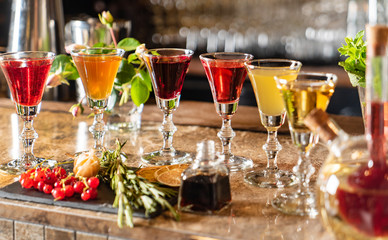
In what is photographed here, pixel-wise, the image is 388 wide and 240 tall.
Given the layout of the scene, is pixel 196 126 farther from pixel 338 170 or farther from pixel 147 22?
pixel 147 22

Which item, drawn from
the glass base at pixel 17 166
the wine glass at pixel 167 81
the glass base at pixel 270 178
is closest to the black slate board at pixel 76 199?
the glass base at pixel 17 166

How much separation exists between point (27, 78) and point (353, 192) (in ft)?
3.16

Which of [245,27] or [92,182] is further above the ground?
[245,27]

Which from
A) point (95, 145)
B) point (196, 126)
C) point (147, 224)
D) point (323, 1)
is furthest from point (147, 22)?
point (147, 224)

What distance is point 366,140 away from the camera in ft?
3.07

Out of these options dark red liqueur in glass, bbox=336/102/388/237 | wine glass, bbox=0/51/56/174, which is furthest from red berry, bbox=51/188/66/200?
dark red liqueur in glass, bbox=336/102/388/237

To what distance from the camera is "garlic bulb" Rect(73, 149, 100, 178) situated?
1346mm

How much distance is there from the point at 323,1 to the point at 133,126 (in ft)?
10.1

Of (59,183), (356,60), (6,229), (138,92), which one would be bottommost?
(6,229)

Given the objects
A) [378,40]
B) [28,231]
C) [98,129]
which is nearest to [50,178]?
[28,231]

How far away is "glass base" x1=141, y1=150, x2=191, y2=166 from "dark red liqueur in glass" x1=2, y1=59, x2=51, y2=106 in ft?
1.21

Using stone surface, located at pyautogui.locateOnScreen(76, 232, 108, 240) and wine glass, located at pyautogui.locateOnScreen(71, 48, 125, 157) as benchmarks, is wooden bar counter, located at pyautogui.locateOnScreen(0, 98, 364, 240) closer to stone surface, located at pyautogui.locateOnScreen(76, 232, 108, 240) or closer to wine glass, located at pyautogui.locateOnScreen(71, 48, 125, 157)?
stone surface, located at pyautogui.locateOnScreen(76, 232, 108, 240)

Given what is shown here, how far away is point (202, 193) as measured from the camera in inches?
46.6

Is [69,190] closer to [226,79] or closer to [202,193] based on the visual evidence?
[202,193]
